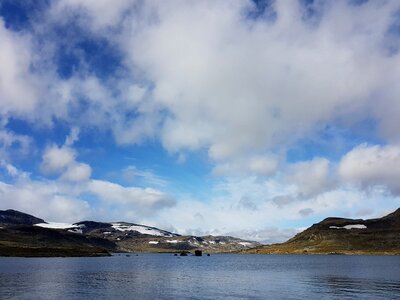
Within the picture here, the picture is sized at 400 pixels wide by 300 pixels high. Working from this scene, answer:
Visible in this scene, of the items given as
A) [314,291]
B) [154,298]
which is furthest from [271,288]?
[154,298]

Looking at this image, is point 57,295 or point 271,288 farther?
point 271,288

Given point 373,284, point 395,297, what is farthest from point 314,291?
point 373,284

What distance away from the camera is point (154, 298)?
7219cm

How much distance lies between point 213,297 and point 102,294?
68.7 ft

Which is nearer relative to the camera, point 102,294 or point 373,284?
point 102,294

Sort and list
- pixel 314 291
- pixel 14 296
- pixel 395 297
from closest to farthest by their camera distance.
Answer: pixel 14 296
pixel 395 297
pixel 314 291

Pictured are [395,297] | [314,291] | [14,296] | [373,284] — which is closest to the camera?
[14,296]

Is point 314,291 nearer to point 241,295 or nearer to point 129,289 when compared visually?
point 241,295

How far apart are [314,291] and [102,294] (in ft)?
138

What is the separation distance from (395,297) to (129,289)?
169 feet

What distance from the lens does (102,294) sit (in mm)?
77500

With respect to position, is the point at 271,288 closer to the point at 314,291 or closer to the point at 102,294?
the point at 314,291

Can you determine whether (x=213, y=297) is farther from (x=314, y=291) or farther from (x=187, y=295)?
(x=314, y=291)

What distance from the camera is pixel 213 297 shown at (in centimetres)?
7375
